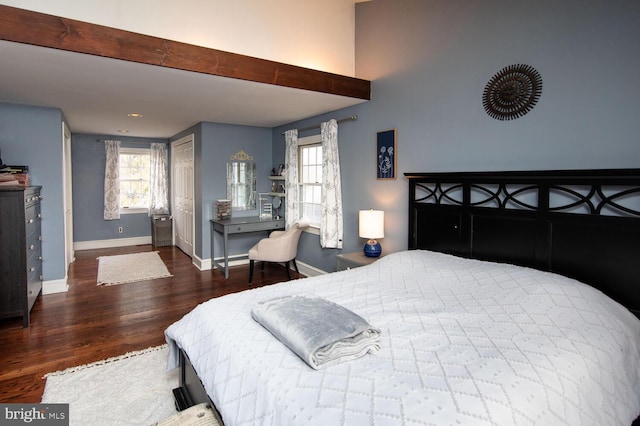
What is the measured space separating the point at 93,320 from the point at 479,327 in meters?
3.48

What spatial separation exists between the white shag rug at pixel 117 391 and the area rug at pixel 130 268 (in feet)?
7.81

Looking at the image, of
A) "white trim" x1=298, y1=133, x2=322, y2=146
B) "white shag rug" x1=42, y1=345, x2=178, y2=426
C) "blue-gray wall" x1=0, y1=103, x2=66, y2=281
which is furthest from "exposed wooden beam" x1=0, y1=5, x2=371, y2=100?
"blue-gray wall" x1=0, y1=103, x2=66, y2=281

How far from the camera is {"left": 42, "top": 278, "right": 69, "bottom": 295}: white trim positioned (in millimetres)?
4207

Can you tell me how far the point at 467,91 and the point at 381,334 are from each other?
85.5 inches

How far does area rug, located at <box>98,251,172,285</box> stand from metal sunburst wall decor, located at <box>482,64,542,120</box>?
4529 mm

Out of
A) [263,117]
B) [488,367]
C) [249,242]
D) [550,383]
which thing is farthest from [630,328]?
[249,242]

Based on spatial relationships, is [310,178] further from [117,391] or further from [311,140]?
[117,391]

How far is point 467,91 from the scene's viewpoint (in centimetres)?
284

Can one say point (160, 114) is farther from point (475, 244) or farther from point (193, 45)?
point (475, 244)

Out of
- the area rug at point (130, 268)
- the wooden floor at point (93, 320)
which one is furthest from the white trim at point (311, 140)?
the area rug at point (130, 268)

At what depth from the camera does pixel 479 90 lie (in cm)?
275

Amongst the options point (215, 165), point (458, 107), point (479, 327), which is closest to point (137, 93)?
point (215, 165)

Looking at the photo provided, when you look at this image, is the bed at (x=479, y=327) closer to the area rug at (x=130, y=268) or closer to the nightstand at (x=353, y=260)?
the nightstand at (x=353, y=260)

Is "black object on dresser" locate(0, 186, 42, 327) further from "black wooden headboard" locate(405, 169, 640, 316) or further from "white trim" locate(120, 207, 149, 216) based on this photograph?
"white trim" locate(120, 207, 149, 216)
